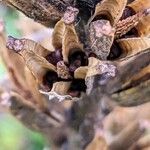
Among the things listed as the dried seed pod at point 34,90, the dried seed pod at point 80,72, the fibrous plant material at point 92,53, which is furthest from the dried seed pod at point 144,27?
the dried seed pod at point 34,90

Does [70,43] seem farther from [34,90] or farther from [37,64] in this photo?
[34,90]

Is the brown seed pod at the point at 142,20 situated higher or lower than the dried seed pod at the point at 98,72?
higher

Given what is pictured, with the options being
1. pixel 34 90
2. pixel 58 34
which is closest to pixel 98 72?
pixel 58 34

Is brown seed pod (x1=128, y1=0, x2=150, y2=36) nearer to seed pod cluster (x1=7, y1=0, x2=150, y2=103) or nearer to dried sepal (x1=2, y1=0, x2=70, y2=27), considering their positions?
seed pod cluster (x1=7, y1=0, x2=150, y2=103)

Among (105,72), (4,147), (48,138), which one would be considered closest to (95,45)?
(105,72)

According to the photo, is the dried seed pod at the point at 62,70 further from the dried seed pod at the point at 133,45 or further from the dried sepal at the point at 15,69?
the dried sepal at the point at 15,69

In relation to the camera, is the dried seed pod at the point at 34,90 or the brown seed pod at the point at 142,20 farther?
the dried seed pod at the point at 34,90

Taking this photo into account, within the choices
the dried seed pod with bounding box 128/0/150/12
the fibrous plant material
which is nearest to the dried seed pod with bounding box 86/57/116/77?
the fibrous plant material
